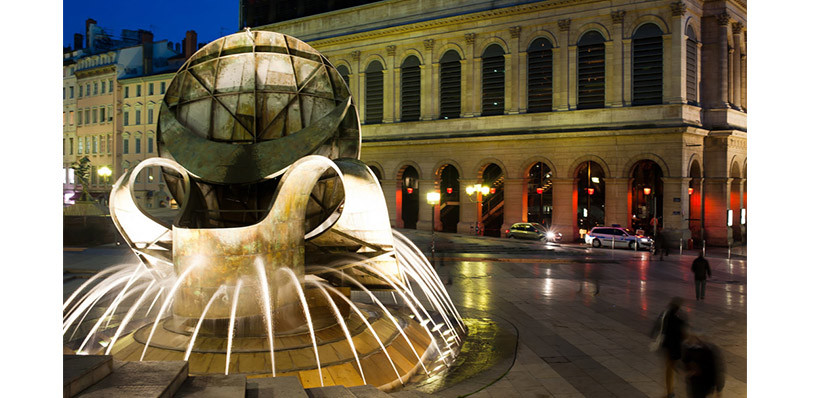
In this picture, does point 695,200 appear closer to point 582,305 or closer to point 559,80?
point 559,80

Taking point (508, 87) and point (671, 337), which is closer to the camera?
point (671, 337)

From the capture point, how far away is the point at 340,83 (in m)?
11.7

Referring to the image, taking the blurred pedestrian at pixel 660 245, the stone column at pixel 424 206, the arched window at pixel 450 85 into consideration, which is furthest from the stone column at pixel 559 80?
the blurred pedestrian at pixel 660 245

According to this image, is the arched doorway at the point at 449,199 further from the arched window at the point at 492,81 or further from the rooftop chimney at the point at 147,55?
the rooftop chimney at the point at 147,55

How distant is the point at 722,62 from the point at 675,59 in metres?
4.33

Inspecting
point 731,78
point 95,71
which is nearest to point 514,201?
point 731,78

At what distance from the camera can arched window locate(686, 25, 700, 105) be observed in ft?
121

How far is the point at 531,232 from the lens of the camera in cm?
3697

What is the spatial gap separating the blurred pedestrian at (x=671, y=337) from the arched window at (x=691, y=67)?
108 ft

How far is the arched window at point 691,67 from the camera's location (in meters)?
36.9

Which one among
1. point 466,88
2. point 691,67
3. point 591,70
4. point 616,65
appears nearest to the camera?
point 691,67
